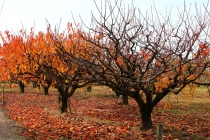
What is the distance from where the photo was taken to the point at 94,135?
30.0 feet

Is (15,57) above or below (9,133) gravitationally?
above

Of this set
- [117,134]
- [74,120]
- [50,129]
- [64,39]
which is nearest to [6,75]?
[64,39]

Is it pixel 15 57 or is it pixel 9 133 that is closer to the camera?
pixel 9 133

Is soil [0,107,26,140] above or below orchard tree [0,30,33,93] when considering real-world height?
below

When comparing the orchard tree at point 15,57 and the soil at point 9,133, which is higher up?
the orchard tree at point 15,57

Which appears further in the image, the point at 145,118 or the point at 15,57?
the point at 15,57

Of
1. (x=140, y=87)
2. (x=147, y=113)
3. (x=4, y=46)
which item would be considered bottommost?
(x=147, y=113)

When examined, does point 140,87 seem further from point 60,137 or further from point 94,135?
point 60,137

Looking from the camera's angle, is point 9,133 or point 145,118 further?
point 145,118

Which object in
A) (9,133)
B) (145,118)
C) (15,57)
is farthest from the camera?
(15,57)

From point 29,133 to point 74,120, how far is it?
145 inches

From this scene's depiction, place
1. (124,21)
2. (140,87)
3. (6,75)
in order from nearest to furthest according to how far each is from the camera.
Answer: (124,21) < (140,87) < (6,75)

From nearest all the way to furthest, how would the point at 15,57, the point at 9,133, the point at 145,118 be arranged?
the point at 9,133
the point at 145,118
the point at 15,57

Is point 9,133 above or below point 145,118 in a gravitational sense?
below
